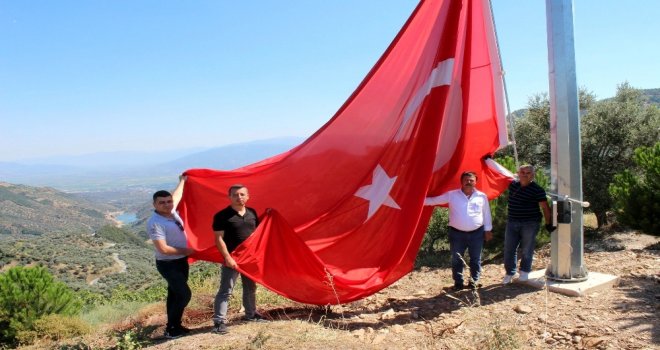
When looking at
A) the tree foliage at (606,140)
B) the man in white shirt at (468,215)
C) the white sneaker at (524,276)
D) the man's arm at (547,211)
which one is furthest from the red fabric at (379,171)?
the tree foliage at (606,140)

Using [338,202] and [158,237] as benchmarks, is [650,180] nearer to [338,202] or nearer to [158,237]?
[338,202]

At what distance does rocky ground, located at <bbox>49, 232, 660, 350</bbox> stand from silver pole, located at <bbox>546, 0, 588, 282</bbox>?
583 millimetres

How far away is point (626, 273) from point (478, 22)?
4583 mm

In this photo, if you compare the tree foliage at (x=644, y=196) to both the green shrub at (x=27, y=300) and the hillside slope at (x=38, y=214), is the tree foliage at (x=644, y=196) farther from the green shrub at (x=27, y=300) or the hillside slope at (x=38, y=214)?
the hillside slope at (x=38, y=214)

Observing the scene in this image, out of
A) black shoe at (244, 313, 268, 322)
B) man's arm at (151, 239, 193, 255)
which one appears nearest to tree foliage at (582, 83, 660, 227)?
black shoe at (244, 313, 268, 322)

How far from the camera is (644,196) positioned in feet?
35.0

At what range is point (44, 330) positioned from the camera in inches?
386

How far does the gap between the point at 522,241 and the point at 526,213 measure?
478 millimetres

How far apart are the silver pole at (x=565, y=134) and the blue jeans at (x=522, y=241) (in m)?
0.31

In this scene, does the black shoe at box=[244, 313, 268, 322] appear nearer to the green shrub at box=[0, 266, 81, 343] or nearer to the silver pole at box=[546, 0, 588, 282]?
the silver pole at box=[546, 0, 588, 282]

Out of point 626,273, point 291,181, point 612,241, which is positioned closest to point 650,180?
point 612,241

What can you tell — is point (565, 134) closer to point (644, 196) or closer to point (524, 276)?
point (524, 276)

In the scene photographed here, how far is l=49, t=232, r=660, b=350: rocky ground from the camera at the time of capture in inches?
186

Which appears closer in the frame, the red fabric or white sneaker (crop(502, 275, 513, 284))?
the red fabric
